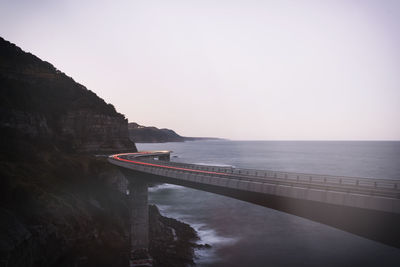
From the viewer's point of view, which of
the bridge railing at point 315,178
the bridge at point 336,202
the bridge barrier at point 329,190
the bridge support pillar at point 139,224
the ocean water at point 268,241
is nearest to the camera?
the bridge at point 336,202

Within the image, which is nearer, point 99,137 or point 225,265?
point 225,265

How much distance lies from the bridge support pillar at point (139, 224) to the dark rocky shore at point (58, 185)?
134 centimetres

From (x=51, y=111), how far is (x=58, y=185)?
3882 cm

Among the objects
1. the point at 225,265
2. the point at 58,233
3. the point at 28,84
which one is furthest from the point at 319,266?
the point at 28,84

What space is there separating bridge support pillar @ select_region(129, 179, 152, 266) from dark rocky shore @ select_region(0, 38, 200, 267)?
134cm

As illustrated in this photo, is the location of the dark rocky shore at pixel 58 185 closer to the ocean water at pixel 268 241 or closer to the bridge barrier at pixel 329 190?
the ocean water at pixel 268 241

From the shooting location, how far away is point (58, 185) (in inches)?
1660

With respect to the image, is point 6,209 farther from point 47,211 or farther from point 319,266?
point 319,266

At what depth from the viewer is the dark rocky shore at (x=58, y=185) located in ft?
97.3

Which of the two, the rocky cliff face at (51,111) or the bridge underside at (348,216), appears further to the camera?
the rocky cliff face at (51,111)

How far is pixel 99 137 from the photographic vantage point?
8050cm

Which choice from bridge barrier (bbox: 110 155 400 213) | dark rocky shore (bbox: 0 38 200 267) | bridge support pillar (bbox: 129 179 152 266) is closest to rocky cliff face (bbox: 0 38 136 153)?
dark rocky shore (bbox: 0 38 200 267)

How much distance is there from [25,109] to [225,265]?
52.9m

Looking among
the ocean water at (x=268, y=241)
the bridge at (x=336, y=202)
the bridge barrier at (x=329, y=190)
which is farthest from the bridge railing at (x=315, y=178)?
the ocean water at (x=268, y=241)
